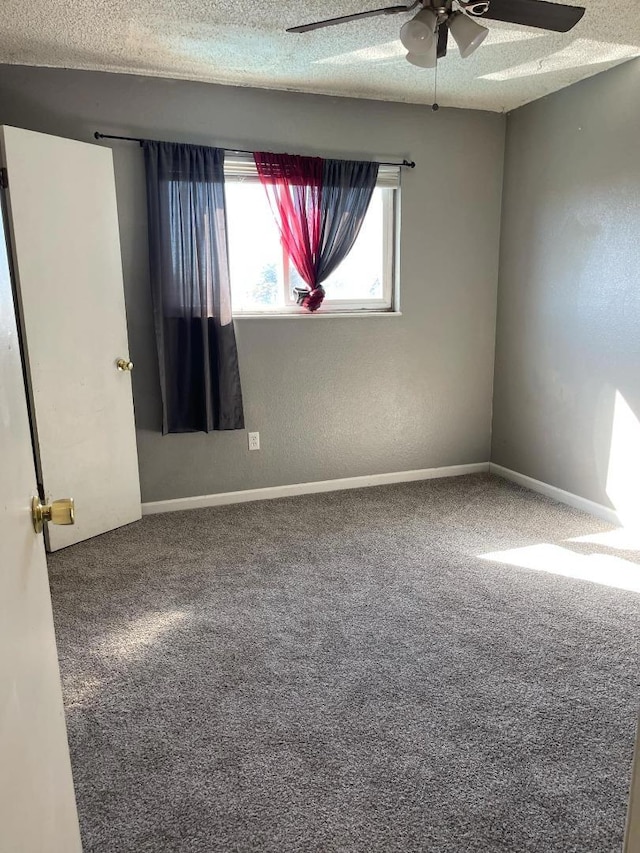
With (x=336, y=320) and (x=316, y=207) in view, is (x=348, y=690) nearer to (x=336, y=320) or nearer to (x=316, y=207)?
(x=336, y=320)

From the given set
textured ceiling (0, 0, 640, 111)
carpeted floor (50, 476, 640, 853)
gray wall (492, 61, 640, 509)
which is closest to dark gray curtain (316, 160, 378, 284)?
textured ceiling (0, 0, 640, 111)

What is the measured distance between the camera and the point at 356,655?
6.86 ft

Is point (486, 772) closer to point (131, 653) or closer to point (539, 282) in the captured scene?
point (131, 653)

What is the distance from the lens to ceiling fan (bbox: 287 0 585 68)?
2129 mm

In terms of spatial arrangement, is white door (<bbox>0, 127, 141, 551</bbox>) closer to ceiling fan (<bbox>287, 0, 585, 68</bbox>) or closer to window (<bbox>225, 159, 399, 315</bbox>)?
window (<bbox>225, 159, 399, 315</bbox>)

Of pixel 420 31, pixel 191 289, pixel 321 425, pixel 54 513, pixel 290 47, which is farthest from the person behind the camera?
pixel 321 425

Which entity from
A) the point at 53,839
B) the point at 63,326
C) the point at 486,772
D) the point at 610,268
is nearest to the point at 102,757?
the point at 53,839

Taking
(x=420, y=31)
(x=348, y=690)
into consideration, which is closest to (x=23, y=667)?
(x=348, y=690)

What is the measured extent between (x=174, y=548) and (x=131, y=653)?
939 millimetres

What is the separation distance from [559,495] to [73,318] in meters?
3.05

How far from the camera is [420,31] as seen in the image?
2.17 meters

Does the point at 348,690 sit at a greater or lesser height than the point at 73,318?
lesser

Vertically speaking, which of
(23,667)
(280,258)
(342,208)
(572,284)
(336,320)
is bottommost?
→ (23,667)

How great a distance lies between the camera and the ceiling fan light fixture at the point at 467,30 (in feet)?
7.20
